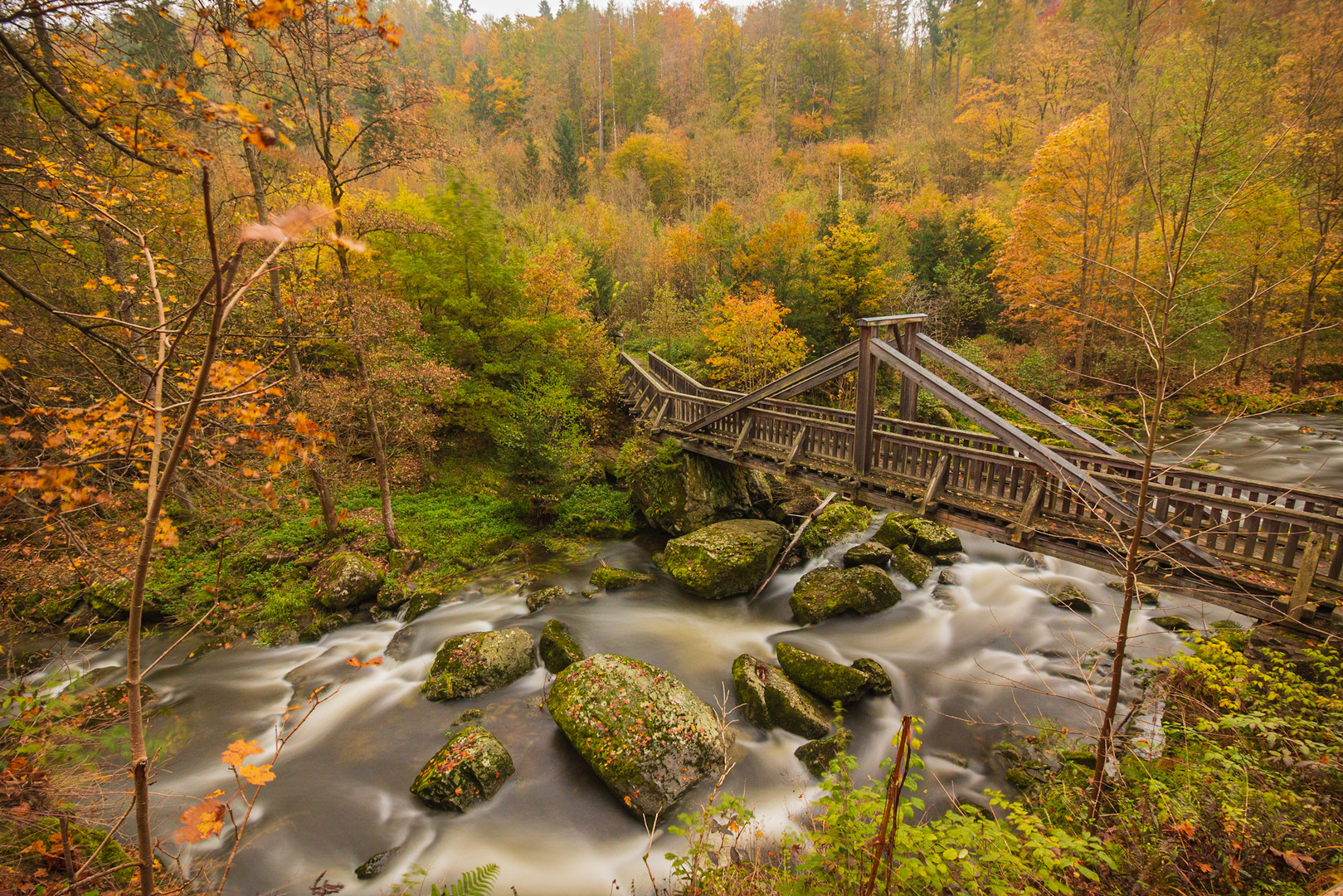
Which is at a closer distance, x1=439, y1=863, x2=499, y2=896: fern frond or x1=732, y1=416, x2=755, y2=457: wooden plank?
x1=439, y1=863, x2=499, y2=896: fern frond

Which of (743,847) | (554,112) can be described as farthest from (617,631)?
(554,112)

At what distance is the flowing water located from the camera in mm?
5977

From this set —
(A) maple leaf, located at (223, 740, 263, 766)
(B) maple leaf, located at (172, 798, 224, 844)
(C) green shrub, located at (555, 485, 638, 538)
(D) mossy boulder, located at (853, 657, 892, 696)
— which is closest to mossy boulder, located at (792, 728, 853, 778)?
(D) mossy boulder, located at (853, 657, 892, 696)

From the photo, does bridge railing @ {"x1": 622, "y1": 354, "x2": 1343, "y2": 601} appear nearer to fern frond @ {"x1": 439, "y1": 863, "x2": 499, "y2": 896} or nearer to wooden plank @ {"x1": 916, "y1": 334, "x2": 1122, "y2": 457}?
wooden plank @ {"x1": 916, "y1": 334, "x2": 1122, "y2": 457}

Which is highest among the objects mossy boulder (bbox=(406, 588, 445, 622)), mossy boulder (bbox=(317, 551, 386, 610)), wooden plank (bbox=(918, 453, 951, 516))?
wooden plank (bbox=(918, 453, 951, 516))

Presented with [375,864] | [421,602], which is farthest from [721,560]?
[375,864]

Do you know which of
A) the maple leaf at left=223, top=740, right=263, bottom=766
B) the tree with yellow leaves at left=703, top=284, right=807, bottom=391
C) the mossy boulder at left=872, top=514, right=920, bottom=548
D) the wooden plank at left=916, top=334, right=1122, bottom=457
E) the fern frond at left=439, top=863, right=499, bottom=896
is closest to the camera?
the maple leaf at left=223, top=740, right=263, bottom=766

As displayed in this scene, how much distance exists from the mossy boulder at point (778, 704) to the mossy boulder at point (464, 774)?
319 cm

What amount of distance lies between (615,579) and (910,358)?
6.82m

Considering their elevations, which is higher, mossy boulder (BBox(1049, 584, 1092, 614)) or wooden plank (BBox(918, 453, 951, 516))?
wooden plank (BBox(918, 453, 951, 516))

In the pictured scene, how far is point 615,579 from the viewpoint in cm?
1112

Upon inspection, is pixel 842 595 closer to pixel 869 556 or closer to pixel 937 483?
pixel 869 556

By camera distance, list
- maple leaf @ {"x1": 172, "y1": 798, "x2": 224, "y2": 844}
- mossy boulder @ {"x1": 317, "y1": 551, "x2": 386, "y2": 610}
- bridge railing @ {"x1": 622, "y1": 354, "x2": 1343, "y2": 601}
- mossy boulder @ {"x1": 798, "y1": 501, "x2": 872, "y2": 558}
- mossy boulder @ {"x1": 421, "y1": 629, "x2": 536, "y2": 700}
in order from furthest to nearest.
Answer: mossy boulder @ {"x1": 798, "y1": 501, "x2": 872, "y2": 558} → mossy boulder @ {"x1": 317, "y1": 551, "x2": 386, "y2": 610} → mossy boulder @ {"x1": 421, "y1": 629, "x2": 536, "y2": 700} → bridge railing @ {"x1": 622, "y1": 354, "x2": 1343, "y2": 601} → maple leaf @ {"x1": 172, "y1": 798, "x2": 224, "y2": 844}

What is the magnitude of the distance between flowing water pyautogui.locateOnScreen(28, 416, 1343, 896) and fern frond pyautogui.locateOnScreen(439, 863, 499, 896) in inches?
6.3
